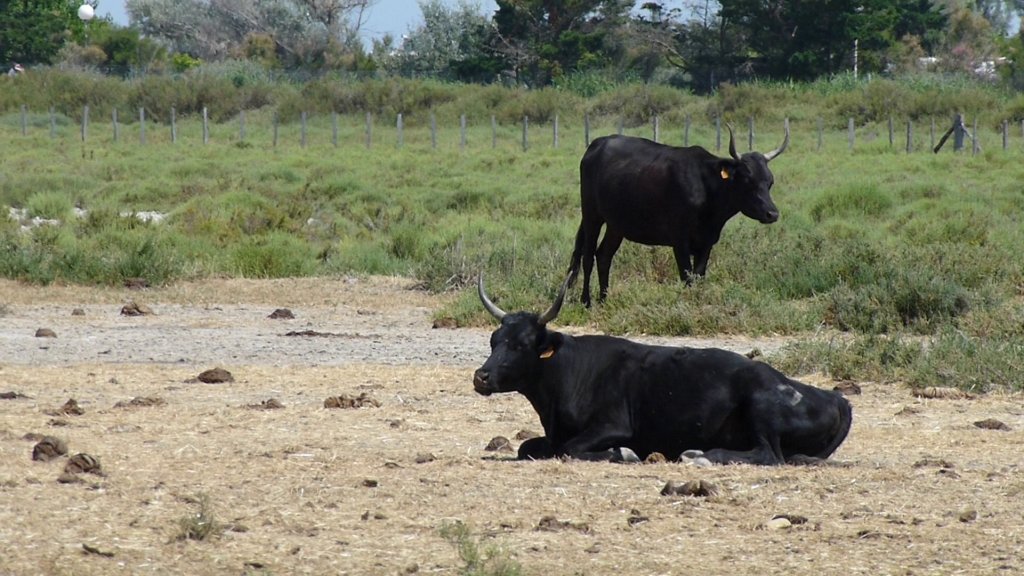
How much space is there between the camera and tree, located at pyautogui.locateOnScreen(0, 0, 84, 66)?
72.5 m

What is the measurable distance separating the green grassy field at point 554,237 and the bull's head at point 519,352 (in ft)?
12.3

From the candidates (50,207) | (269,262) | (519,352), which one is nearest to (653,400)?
(519,352)

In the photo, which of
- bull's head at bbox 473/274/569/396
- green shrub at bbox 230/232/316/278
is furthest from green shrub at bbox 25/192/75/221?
bull's head at bbox 473/274/569/396

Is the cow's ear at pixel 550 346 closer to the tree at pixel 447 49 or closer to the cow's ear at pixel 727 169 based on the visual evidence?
the cow's ear at pixel 727 169

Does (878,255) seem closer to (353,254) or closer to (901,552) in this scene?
(353,254)

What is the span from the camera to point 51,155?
1582 inches

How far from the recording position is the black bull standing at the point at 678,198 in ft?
53.0

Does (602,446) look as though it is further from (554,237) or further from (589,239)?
(554,237)

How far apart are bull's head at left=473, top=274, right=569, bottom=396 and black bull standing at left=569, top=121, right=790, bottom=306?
22.5ft

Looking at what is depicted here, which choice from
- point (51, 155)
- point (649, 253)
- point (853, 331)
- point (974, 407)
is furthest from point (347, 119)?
point (974, 407)


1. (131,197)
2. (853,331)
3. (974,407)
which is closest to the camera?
(974,407)

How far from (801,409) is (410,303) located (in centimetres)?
985

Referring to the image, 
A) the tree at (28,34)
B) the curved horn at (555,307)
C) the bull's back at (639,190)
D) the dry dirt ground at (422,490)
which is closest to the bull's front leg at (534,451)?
the dry dirt ground at (422,490)

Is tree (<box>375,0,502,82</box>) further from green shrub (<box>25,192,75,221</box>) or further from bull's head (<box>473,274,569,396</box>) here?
bull's head (<box>473,274,569,396</box>)
